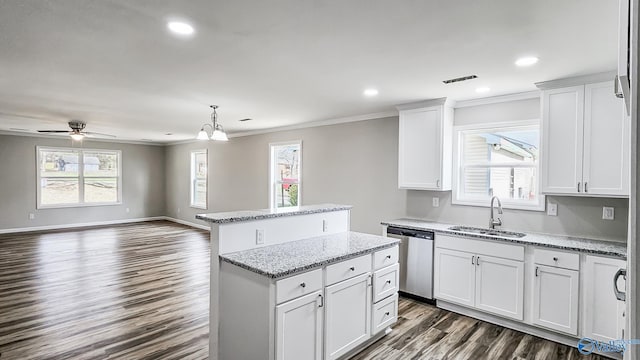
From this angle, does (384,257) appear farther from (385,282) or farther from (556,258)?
(556,258)

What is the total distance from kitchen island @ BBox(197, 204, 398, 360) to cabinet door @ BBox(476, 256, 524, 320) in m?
1.05

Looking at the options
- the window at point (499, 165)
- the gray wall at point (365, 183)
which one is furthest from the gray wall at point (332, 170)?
the window at point (499, 165)

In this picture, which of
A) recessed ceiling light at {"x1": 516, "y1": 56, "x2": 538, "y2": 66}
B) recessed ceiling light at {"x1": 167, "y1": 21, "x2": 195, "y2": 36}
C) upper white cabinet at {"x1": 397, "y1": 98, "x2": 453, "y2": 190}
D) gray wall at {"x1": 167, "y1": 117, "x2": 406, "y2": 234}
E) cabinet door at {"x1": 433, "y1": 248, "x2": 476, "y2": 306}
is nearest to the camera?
recessed ceiling light at {"x1": 167, "y1": 21, "x2": 195, "y2": 36}

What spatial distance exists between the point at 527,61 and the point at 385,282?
2.22 meters

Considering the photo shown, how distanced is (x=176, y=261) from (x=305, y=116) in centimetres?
327

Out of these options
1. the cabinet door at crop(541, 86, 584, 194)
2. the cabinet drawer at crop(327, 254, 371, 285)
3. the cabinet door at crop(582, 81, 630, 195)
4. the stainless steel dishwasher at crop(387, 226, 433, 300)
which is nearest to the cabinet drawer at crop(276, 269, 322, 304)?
the cabinet drawer at crop(327, 254, 371, 285)

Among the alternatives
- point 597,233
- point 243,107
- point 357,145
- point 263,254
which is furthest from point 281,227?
point 597,233

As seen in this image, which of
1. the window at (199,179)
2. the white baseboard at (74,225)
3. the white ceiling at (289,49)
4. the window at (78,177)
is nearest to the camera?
the white ceiling at (289,49)

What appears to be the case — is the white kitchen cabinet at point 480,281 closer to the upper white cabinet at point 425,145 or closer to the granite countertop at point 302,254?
the upper white cabinet at point 425,145

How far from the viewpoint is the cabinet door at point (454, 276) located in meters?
3.54

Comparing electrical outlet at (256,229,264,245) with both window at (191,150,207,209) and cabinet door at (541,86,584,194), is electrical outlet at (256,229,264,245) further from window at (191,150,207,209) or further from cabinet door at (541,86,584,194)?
window at (191,150,207,209)

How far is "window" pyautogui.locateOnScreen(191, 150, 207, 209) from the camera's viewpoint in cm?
890

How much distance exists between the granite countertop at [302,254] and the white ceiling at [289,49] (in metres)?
1.55

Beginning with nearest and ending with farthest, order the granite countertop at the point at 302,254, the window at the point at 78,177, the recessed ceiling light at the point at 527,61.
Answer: the granite countertop at the point at 302,254
the recessed ceiling light at the point at 527,61
the window at the point at 78,177
